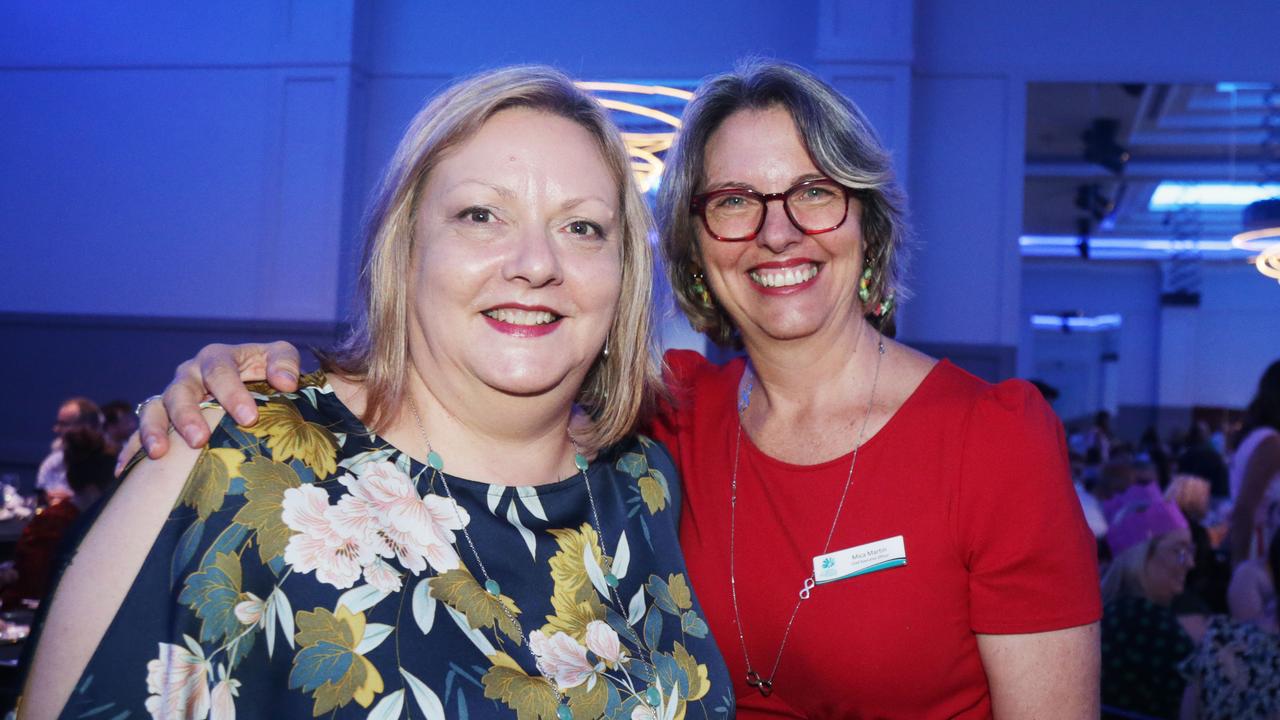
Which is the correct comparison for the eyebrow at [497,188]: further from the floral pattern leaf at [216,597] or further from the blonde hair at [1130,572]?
the blonde hair at [1130,572]

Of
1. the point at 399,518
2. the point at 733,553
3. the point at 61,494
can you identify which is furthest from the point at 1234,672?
the point at 61,494

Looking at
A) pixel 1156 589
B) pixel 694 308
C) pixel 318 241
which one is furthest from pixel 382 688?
pixel 318 241

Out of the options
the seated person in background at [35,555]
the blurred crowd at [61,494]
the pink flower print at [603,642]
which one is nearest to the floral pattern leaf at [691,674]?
the pink flower print at [603,642]


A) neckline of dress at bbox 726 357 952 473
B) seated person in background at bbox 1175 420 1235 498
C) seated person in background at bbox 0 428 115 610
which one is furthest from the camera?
seated person in background at bbox 1175 420 1235 498

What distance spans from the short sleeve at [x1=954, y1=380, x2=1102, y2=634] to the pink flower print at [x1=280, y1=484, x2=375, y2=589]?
0.93m

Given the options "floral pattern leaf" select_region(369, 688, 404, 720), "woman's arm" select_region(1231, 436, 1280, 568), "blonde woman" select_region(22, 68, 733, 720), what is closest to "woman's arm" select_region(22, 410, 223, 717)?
"blonde woman" select_region(22, 68, 733, 720)

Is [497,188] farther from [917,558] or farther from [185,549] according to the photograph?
[917,558]

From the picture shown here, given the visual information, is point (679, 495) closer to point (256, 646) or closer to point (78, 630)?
point (256, 646)

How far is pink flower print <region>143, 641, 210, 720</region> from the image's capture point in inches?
46.5

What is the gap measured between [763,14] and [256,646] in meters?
7.07

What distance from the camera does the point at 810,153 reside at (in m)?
1.82

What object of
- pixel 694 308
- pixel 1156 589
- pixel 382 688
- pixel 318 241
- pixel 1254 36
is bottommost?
pixel 1156 589

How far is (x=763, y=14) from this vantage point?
7.53m

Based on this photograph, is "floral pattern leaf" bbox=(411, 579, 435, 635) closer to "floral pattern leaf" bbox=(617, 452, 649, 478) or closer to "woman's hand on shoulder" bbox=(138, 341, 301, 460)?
"woman's hand on shoulder" bbox=(138, 341, 301, 460)
